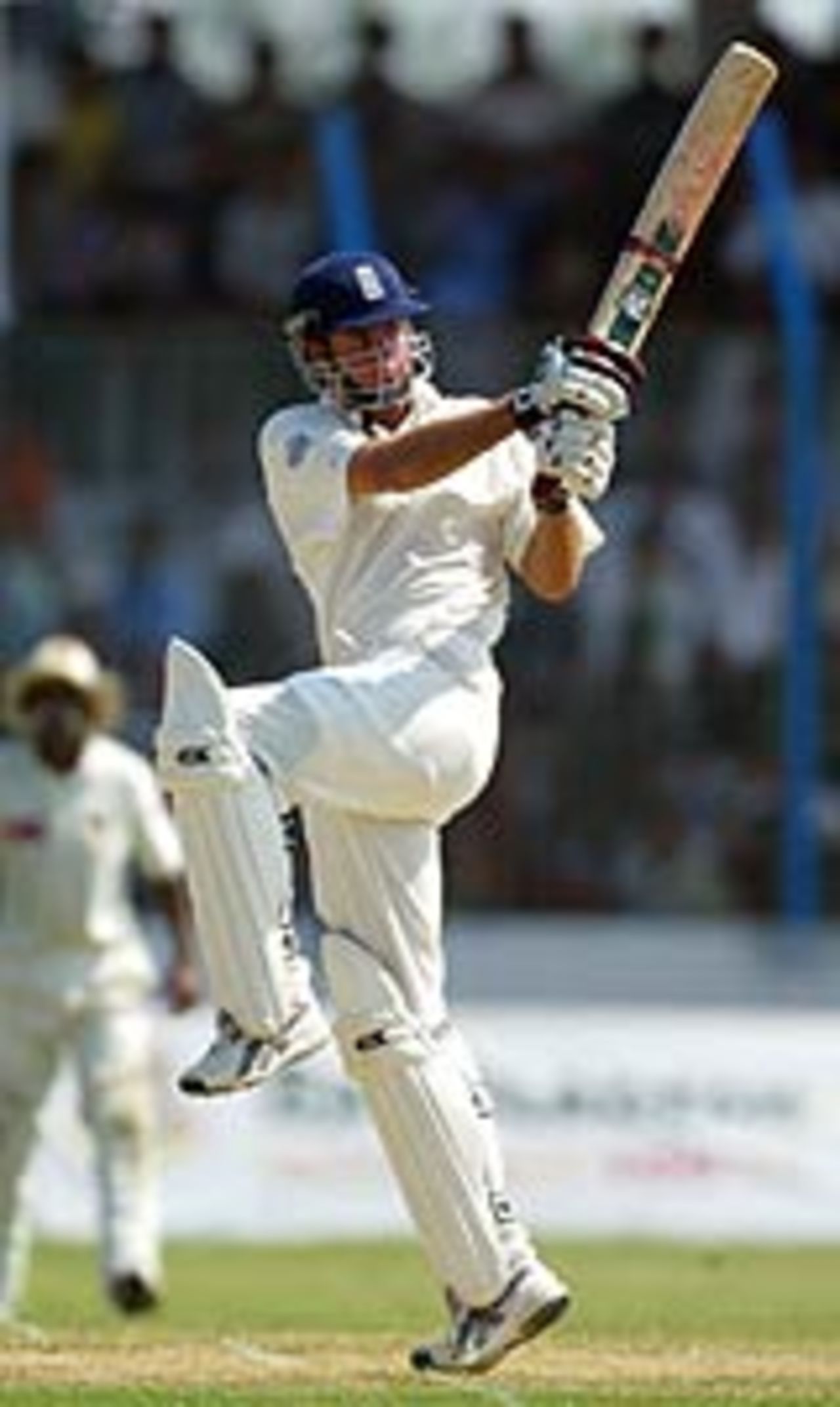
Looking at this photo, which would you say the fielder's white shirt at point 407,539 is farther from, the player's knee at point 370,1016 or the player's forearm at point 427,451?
the player's knee at point 370,1016

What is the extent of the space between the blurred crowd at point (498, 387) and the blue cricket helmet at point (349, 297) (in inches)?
341

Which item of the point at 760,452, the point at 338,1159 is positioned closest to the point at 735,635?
the point at 760,452

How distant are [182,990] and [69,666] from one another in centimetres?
96

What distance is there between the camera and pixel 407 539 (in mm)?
10180

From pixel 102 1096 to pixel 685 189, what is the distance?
17.5 feet

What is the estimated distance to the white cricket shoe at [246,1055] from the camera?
971 cm

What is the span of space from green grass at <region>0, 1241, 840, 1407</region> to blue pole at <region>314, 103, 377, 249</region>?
4.07 metres

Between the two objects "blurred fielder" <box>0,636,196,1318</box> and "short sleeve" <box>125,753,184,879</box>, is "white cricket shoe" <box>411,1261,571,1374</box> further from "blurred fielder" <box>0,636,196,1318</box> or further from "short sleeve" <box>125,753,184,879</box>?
"short sleeve" <box>125,753,184,879</box>

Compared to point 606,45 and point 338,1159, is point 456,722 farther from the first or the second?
point 606,45

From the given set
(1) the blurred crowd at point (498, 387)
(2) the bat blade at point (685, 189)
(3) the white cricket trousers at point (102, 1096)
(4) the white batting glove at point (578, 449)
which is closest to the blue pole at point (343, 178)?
(1) the blurred crowd at point (498, 387)

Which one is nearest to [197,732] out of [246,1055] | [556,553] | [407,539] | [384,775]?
[384,775]

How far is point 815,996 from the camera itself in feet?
61.1

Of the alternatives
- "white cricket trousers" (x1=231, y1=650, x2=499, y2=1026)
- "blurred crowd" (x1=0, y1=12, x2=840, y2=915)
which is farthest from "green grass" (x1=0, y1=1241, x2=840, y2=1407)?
"blurred crowd" (x1=0, y1=12, x2=840, y2=915)

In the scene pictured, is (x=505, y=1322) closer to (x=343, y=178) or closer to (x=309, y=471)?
(x=309, y=471)
